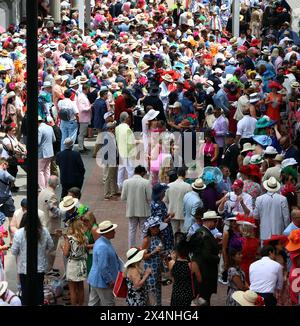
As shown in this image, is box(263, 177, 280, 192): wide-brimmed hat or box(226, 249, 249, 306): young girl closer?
box(226, 249, 249, 306): young girl

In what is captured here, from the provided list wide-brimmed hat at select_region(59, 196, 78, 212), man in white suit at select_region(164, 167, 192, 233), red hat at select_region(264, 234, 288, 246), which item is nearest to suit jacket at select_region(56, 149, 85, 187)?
man in white suit at select_region(164, 167, 192, 233)

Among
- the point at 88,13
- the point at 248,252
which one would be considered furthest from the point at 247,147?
the point at 88,13

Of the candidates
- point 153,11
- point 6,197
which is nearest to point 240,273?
point 6,197

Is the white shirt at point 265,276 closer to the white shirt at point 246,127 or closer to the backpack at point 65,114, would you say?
the white shirt at point 246,127

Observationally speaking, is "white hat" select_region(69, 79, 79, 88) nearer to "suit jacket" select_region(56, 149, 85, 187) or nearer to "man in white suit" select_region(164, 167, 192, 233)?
"suit jacket" select_region(56, 149, 85, 187)

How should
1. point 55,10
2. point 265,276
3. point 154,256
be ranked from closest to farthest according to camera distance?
point 265,276, point 154,256, point 55,10

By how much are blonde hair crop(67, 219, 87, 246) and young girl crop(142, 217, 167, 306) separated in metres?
0.73

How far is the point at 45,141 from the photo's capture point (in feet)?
66.3

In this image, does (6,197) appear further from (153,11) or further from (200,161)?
(153,11)

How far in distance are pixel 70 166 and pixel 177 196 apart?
104 inches

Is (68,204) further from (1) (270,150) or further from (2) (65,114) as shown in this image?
(2) (65,114)

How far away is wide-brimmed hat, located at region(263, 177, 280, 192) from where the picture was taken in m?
16.1

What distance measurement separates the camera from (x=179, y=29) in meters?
38.9

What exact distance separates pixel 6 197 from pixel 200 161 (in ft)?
12.2
